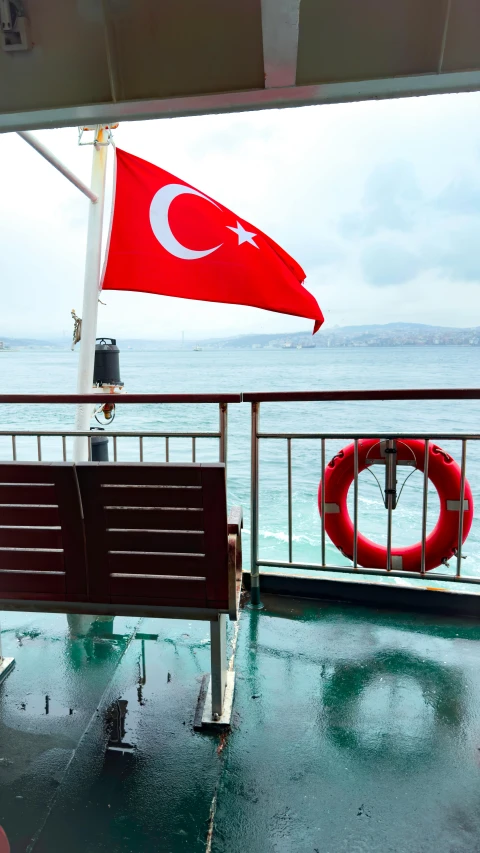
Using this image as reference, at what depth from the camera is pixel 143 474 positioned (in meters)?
1.71

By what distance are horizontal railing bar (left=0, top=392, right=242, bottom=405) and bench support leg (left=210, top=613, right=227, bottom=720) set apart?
1185 mm

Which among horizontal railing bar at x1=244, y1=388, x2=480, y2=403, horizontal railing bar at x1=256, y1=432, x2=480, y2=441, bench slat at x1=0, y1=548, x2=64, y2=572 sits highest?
horizontal railing bar at x1=244, y1=388, x2=480, y2=403

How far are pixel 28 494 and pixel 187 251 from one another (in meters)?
2.95

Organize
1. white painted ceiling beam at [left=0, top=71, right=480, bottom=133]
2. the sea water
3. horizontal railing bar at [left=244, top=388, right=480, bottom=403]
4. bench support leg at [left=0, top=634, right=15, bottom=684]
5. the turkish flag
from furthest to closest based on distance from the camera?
1. the sea water
2. the turkish flag
3. horizontal railing bar at [left=244, top=388, right=480, bottom=403]
4. bench support leg at [left=0, top=634, right=15, bottom=684]
5. white painted ceiling beam at [left=0, top=71, right=480, bottom=133]

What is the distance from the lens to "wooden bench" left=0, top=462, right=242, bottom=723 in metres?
1.71

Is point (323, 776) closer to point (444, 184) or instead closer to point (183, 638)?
point (183, 638)

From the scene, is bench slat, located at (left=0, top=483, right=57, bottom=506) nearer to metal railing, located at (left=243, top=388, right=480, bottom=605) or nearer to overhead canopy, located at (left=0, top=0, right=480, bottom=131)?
metal railing, located at (left=243, top=388, right=480, bottom=605)

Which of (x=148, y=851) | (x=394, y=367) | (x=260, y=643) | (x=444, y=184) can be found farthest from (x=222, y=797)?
(x=444, y=184)

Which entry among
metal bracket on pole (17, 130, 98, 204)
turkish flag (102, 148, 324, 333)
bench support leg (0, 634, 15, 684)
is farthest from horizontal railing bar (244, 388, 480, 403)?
metal bracket on pole (17, 130, 98, 204)

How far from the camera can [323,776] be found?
173 centimetres

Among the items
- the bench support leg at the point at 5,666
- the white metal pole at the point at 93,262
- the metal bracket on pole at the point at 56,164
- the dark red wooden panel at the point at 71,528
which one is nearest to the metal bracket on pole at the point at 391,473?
the dark red wooden panel at the point at 71,528

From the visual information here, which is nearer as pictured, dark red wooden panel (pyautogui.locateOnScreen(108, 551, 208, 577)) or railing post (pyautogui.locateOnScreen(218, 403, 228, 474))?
dark red wooden panel (pyautogui.locateOnScreen(108, 551, 208, 577))

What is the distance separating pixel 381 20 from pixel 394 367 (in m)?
45.5

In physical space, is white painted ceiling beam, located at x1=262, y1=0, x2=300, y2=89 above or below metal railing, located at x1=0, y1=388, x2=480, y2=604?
above
